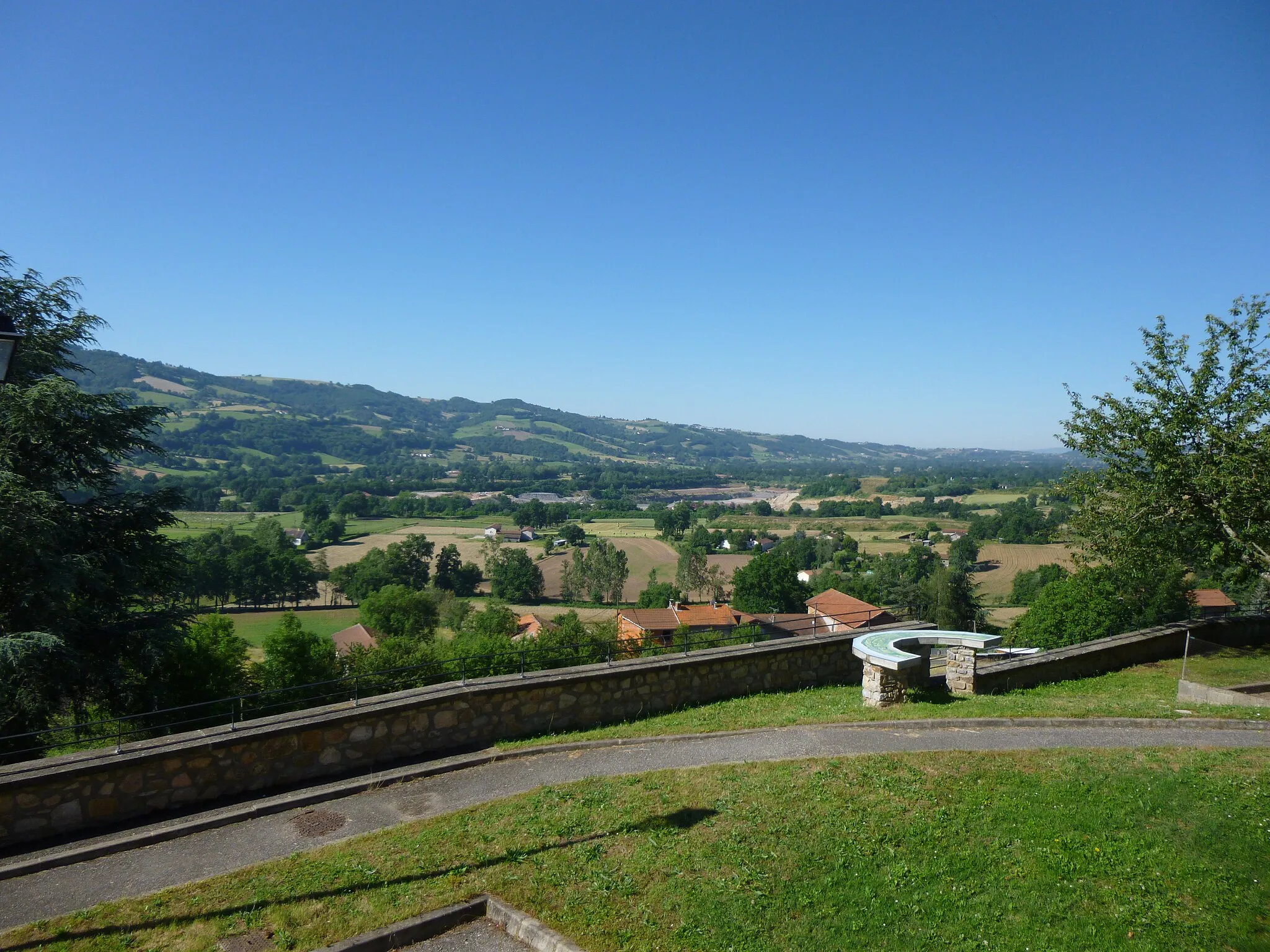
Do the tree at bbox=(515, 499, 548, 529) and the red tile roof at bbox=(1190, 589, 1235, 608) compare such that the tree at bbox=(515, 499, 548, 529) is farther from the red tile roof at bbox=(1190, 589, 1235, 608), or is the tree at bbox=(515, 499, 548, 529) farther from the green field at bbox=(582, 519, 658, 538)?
the red tile roof at bbox=(1190, 589, 1235, 608)

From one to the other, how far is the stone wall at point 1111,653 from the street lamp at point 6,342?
13200 mm

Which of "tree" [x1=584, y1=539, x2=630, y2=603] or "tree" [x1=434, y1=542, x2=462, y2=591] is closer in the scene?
"tree" [x1=584, y1=539, x2=630, y2=603]

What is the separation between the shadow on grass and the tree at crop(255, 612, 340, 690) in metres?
8.51

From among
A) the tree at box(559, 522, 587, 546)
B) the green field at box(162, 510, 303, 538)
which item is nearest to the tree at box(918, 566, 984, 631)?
the tree at box(559, 522, 587, 546)

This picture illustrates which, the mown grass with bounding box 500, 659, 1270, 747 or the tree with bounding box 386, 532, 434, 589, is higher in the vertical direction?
the mown grass with bounding box 500, 659, 1270, 747

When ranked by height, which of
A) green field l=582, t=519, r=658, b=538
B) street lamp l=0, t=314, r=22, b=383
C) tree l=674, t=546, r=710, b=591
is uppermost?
street lamp l=0, t=314, r=22, b=383

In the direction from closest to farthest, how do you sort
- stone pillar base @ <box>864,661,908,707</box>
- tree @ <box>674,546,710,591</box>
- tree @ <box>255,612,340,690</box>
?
stone pillar base @ <box>864,661,908,707</box>
tree @ <box>255,612,340,690</box>
tree @ <box>674,546,710,591</box>

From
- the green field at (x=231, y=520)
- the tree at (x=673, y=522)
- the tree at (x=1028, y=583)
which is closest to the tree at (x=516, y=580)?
the green field at (x=231, y=520)

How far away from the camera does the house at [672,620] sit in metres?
41.3

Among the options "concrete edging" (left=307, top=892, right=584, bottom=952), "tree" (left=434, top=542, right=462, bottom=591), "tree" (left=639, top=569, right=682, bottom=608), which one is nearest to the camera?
"concrete edging" (left=307, top=892, right=584, bottom=952)

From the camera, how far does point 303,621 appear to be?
57.4 m

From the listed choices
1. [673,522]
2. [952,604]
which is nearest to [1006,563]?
[952,604]

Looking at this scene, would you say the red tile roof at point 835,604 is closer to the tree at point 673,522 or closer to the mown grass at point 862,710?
the mown grass at point 862,710

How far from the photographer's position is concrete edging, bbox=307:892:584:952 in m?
5.09
